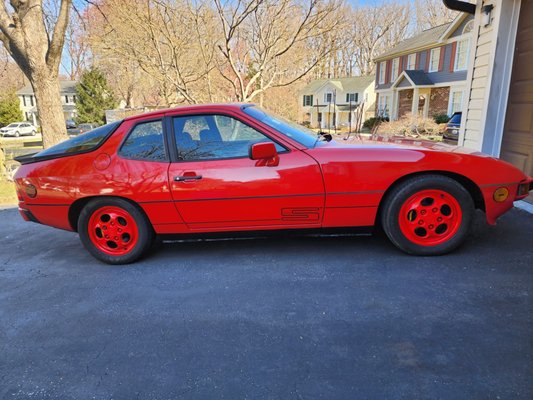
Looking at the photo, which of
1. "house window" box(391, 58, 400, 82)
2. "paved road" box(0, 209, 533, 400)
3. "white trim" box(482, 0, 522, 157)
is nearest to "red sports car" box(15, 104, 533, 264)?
"paved road" box(0, 209, 533, 400)

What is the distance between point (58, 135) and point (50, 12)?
3.62 metres

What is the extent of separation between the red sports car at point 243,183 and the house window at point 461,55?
78.0 ft

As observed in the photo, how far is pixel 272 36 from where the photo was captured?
9445 millimetres

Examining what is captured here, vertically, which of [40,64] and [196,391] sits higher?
[40,64]

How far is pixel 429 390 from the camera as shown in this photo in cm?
184

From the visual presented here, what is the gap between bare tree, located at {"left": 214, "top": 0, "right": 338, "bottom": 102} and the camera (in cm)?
879

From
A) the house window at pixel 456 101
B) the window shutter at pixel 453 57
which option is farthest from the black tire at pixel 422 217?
the window shutter at pixel 453 57

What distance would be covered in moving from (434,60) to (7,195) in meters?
27.2

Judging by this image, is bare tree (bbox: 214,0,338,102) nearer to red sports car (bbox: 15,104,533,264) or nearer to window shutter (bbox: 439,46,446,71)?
red sports car (bbox: 15,104,533,264)

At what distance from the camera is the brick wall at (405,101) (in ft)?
95.4

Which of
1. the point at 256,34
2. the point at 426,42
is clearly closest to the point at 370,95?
the point at 426,42

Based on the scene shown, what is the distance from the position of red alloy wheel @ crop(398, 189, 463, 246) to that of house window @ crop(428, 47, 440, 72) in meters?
26.7

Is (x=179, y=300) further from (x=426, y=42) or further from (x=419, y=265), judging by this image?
(x=426, y=42)

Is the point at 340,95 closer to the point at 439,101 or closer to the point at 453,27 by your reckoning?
the point at 439,101
